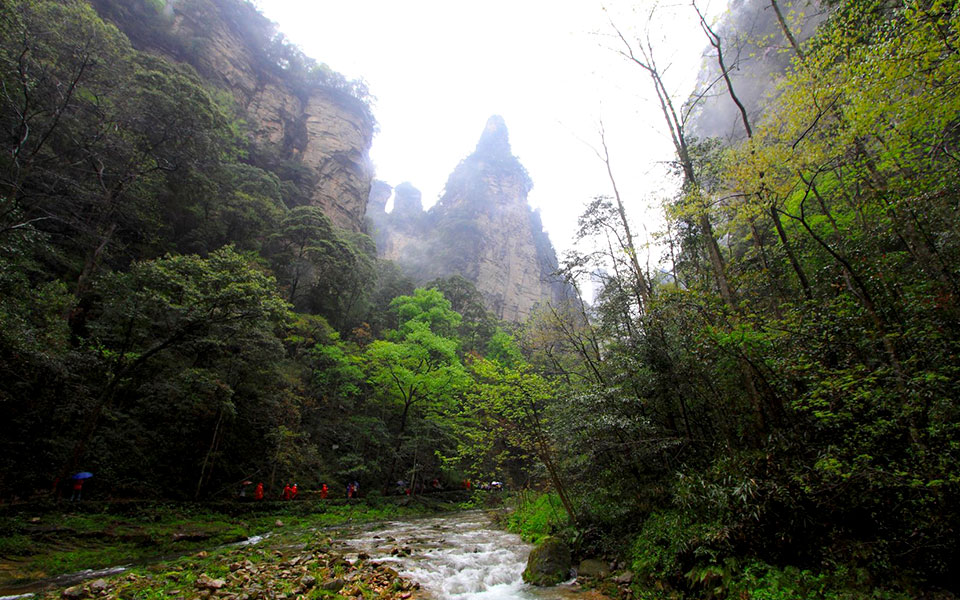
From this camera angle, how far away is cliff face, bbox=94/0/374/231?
29.9 meters

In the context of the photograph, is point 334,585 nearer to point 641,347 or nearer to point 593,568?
point 593,568

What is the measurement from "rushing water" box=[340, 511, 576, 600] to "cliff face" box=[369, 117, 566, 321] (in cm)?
3817

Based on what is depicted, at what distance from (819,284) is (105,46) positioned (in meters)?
22.8

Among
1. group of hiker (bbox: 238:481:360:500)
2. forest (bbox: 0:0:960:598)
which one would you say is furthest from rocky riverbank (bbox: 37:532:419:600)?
group of hiker (bbox: 238:481:360:500)

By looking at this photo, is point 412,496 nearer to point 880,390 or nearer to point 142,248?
point 142,248

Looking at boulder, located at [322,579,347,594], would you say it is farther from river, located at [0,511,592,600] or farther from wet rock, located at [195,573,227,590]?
wet rock, located at [195,573,227,590]

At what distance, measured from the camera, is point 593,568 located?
6.82 m

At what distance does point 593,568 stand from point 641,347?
4.40m

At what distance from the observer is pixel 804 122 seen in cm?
635

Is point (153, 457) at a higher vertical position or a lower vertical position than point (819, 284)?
lower

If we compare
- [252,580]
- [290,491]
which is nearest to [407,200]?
[290,491]

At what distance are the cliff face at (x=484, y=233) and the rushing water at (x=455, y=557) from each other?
38173 mm

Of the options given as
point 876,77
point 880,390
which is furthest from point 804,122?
point 880,390

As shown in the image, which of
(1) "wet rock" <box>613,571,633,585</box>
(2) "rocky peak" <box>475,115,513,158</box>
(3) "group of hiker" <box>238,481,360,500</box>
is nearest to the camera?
(1) "wet rock" <box>613,571,633,585</box>
